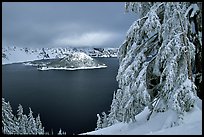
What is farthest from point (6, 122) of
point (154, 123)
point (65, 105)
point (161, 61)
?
point (65, 105)

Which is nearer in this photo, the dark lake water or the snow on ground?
the snow on ground

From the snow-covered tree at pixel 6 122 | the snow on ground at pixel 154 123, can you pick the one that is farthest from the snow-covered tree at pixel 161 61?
the snow-covered tree at pixel 6 122

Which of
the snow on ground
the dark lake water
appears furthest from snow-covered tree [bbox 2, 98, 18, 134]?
the dark lake water

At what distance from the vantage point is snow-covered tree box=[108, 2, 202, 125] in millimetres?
9352

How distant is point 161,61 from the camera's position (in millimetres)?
9781

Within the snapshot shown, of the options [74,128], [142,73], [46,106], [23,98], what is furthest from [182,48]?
[23,98]

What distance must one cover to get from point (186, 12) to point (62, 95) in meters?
69.9

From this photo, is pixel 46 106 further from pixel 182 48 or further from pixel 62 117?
pixel 182 48

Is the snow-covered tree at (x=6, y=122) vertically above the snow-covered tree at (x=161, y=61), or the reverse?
the snow-covered tree at (x=161, y=61)

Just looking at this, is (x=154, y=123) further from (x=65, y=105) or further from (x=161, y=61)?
(x=65, y=105)

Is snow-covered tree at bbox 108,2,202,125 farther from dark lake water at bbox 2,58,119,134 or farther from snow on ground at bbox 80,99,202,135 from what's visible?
dark lake water at bbox 2,58,119,134

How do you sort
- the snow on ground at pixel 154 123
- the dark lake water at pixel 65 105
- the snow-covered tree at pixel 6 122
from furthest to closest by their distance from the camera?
the dark lake water at pixel 65 105 < the snow-covered tree at pixel 6 122 < the snow on ground at pixel 154 123

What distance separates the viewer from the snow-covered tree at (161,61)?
9.35 m

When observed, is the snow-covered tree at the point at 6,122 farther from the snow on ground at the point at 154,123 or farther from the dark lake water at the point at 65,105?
the dark lake water at the point at 65,105
